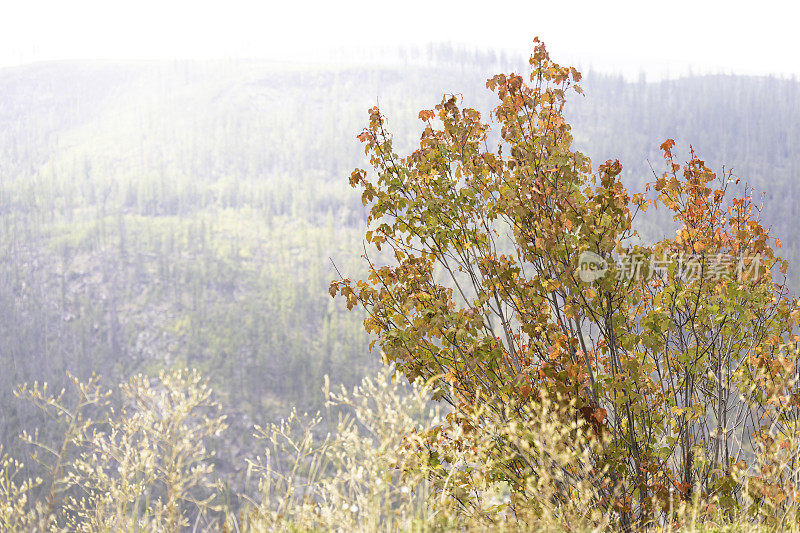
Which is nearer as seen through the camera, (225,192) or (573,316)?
(573,316)

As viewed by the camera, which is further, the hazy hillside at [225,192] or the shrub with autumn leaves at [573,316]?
the hazy hillside at [225,192]

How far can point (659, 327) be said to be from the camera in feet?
10.3

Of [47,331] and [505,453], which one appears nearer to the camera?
[505,453]

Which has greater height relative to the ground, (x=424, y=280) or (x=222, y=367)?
(x=424, y=280)

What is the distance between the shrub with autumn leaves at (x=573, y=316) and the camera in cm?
308

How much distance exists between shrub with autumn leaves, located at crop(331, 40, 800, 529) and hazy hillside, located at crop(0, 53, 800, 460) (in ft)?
97.7

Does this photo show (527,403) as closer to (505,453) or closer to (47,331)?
(505,453)

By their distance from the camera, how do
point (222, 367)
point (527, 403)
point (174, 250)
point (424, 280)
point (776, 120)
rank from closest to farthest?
1. point (527, 403)
2. point (424, 280)
3. point (222, 367)
4. point (174, 250)
5. point (776, 120)

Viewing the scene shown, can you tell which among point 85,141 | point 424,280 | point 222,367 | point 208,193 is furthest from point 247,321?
point 85,141

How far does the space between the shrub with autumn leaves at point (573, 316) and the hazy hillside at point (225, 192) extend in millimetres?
29787

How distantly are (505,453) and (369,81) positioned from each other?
402 ft

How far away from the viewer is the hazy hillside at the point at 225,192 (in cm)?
5441

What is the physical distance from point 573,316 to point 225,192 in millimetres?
85793

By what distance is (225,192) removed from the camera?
8325cm
